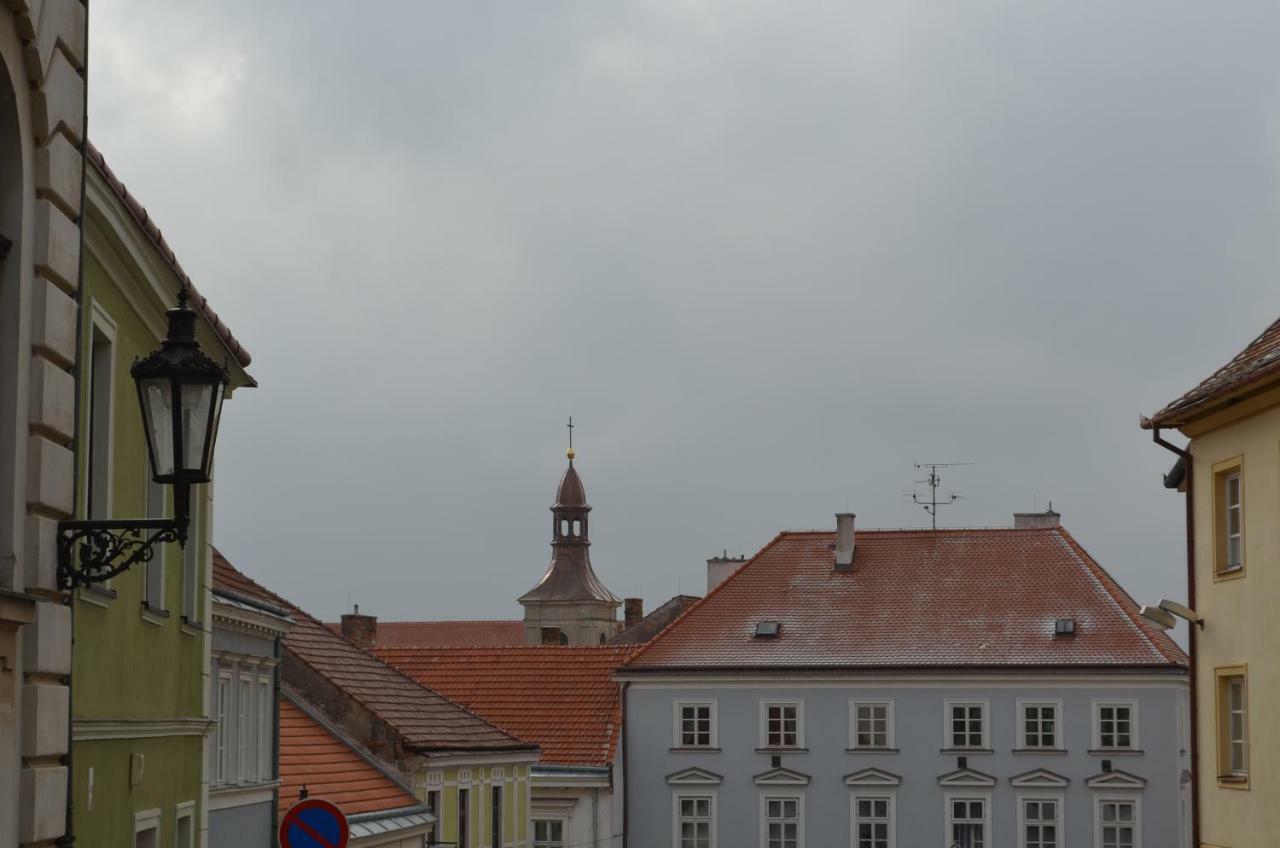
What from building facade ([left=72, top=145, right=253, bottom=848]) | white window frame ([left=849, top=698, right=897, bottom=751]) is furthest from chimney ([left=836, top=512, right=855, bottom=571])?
building facade ([left=72, top=145, right=253, bottom=848])

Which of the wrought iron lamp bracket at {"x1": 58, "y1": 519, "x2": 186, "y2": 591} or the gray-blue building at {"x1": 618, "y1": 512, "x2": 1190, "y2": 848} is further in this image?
the gray-blue building at {"x1": 618, "y1": 512, "x2": 1190, "y2": 848}

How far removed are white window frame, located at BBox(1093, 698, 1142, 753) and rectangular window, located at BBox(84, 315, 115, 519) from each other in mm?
46677

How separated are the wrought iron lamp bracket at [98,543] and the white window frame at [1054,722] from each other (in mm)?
49583

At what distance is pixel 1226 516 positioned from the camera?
2564 centimetres

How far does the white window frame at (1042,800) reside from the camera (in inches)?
2234

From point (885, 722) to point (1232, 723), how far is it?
33.8m

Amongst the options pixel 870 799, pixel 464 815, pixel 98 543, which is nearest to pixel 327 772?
Result: pixel 464 815

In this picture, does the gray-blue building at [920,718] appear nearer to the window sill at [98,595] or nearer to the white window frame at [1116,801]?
the white window frame at [1116,801]

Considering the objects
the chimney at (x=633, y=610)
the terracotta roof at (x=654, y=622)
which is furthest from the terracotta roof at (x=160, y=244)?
the chimney at (x=633, y=610)

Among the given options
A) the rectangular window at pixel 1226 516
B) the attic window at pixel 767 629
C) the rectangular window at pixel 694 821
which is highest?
the rectangular window at pixel 1226 516

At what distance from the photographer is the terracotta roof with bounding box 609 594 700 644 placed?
8756cm

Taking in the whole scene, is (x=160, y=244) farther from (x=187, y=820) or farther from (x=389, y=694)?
(x=389, y=694)

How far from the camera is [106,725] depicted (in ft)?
44.1

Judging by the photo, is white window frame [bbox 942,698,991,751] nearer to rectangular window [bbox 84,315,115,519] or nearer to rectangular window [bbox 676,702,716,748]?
rectangular window [bbox 676,702,716,748]
